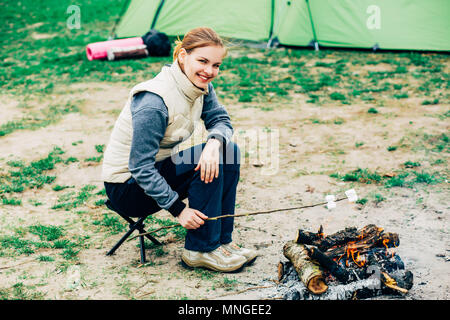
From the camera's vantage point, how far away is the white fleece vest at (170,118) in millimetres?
2975

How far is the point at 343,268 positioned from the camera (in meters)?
2.89

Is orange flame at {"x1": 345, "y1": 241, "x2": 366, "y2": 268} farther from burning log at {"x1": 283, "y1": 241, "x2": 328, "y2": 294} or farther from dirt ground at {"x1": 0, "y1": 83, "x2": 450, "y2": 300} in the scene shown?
dirt ground at {"x1": 0, "y1": 83, "x2": 450, "y2": 300}

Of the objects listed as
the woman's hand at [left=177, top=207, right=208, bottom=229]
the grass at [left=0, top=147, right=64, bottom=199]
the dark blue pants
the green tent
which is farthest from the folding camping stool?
the green tent

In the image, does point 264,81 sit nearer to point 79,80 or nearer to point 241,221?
point 79,80

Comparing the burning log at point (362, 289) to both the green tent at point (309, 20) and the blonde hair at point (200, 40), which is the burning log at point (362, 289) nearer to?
the blonde hair at point (200, 40)

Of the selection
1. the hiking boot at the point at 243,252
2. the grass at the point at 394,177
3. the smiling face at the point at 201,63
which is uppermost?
the smiling face at the point at 201,63

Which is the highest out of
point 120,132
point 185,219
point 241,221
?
point 120,132

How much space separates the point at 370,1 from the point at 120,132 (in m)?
7.63

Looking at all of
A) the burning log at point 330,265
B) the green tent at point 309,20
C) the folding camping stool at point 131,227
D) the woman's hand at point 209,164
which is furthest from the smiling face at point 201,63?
the green tent at point 309,20

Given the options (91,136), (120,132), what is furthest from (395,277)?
(91,136)

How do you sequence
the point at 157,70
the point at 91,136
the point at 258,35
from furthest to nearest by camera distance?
1. the point at 258,35
2. the point at 157,70
3. the point at 91,136

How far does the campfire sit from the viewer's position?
282 cm

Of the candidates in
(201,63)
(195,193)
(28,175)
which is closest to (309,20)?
(28,175)

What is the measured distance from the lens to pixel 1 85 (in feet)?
27.1
